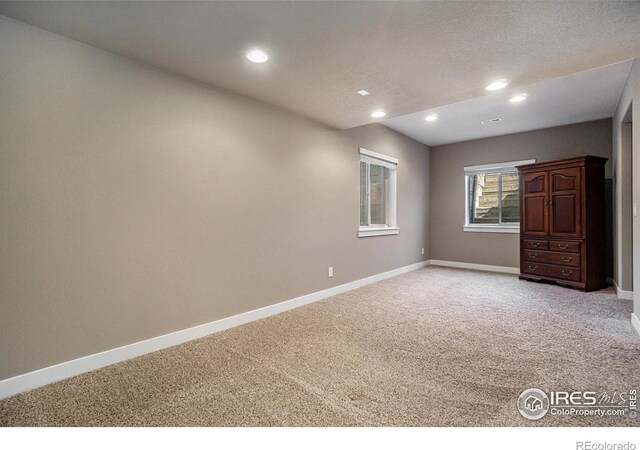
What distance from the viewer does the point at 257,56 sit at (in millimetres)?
2340

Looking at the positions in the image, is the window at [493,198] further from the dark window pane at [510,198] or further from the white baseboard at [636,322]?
the white baseboard at [636,322]


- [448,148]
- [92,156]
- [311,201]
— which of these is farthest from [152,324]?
[448,148]

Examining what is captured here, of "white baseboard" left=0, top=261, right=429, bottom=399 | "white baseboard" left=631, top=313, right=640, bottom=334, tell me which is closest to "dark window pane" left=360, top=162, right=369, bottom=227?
"white baseboard" left=0, top=261, right=429, bottom=399

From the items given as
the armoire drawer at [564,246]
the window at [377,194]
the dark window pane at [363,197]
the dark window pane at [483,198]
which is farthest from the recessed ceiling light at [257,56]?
the dark window pane at [483,198]

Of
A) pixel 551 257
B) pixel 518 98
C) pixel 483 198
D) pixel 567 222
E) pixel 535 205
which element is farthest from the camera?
pixel 483 198

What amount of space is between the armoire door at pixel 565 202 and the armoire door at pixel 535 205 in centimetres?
8

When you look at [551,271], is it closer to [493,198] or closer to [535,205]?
[535,205]

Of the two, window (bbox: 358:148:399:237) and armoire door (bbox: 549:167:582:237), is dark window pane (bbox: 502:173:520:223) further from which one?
window (bbox: 358:148:399:237)

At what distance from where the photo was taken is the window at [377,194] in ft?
16.1

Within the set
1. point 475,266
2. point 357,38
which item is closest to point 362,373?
point 357,38

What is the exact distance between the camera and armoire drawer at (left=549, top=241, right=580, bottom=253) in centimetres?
443

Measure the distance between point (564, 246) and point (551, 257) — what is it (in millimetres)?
244
